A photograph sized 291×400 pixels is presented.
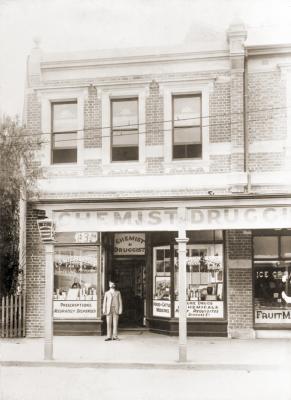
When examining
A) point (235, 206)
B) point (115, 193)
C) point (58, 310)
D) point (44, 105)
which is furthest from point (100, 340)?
point (44, 105)

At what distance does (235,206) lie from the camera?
12.7m

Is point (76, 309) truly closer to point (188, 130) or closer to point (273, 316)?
point (273, 316)

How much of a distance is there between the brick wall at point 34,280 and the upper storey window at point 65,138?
1588 mm

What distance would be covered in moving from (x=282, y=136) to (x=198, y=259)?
385 centimetres

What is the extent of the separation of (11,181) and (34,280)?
10.6 feet

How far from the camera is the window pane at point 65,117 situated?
15.9 meters

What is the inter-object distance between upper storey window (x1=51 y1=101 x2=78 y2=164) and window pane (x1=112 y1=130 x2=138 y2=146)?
1.13 m

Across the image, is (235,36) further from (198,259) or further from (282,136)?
(198,259)

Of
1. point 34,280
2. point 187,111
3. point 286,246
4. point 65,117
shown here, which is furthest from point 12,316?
point 286,246

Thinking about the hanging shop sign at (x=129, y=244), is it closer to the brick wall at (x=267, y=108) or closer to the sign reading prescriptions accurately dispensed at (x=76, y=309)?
the sign reading prescriptions accurately dispensed at (x=76, y=309)

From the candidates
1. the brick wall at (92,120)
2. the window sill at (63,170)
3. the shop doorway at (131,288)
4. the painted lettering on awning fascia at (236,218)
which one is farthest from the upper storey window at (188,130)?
the shop doorway at (131,288)

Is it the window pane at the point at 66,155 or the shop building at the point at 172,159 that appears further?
the window pane at the point at 66,155

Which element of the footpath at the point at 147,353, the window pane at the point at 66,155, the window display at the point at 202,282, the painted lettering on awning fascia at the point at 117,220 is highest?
the window pane at the point at 66,155

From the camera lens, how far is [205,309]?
15.6 metres
